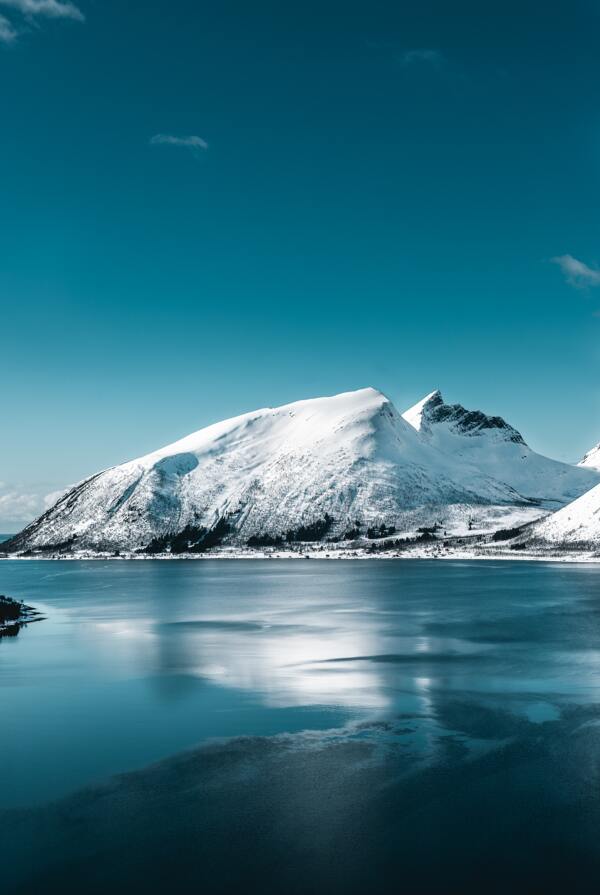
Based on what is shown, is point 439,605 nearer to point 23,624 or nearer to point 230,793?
point 23,624

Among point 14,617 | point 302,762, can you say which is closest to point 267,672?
point 302,762

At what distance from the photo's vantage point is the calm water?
60.0 ft

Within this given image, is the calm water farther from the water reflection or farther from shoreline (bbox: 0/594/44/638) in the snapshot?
shoreline (bbox: 0/594/44/638)

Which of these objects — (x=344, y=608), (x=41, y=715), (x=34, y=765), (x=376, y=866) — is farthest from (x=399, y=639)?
(x=376, y=866)

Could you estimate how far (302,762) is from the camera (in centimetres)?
2614

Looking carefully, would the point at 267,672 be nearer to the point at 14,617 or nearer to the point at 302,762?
the point at 302,762

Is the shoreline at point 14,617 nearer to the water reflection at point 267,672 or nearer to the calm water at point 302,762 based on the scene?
the water reflection at point 267,672

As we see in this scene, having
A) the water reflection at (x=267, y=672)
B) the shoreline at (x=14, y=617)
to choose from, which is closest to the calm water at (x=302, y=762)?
the water reflection at (x=267, y=672)

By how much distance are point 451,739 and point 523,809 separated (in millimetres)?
7273

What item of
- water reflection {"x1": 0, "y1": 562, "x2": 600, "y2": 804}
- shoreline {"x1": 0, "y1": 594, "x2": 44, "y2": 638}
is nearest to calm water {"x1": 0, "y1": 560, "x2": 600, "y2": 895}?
→ water reflection {"x1": 0, "y1": 562, "x2": 600, "y2": 804}

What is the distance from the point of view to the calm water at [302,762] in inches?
720

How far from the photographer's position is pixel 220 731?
100 ft

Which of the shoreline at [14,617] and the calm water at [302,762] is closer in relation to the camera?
the calm water at [302,762]

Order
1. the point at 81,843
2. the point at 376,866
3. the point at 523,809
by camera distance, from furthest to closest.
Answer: the point at 523,809 < the point at 81,843 < the point at 376,866
